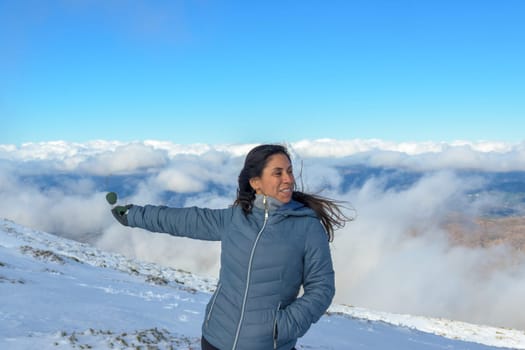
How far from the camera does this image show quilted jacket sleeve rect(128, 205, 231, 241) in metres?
3.59

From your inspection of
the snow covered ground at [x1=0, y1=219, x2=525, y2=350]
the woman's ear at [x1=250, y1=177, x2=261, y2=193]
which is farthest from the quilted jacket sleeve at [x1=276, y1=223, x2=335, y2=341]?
the snow covered ground at [x1=0, y1=219, x2=525, y2=350]

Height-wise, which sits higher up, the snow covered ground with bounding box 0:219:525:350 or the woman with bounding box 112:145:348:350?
the woman with bounding box 112:145:348:350

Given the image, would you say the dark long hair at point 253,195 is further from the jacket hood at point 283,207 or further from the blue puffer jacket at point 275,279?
the blue puffer jacket at point 275,279

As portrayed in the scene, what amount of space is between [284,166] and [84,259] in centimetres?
2609

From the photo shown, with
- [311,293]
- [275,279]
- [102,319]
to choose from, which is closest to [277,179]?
[275,279]

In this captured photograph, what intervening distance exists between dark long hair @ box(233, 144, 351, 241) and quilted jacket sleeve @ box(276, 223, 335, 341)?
Answer: 427mm

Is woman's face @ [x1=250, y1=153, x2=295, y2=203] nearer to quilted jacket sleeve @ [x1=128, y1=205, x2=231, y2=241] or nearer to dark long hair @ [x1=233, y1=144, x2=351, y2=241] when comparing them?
dark long hair @ [x1=233, y1=144, x2=351, y2=241]

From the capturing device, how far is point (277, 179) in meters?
3.29

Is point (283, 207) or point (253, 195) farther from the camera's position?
point (253, 195)

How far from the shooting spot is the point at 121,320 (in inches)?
389

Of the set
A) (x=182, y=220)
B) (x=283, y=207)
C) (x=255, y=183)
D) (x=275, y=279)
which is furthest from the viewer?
(x=182, y=220)

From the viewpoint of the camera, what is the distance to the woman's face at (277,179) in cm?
326

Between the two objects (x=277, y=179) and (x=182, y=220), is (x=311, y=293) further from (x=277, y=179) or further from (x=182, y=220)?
(x=182, y=220)

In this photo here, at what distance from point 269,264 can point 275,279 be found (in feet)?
0.40
